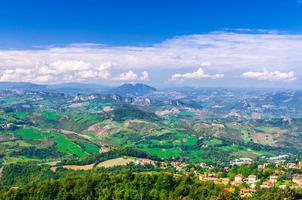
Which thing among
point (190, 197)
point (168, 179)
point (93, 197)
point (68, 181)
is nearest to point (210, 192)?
point (190, 197)

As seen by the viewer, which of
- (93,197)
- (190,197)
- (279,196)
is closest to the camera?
(279,196)

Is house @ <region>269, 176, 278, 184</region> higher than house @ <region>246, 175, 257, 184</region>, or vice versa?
house @ <region>269, 176, 278, 184</region>

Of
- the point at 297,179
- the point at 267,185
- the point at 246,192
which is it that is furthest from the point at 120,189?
the point at 297,179

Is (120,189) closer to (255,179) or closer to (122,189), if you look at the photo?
(122,189)

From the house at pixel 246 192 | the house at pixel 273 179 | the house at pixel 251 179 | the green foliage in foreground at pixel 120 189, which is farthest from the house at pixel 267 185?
the green foliage in foreground at pixel 120 189

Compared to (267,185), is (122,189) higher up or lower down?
higher up

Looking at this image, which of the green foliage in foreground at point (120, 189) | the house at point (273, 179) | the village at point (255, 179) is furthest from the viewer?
the house at point (273, 179)

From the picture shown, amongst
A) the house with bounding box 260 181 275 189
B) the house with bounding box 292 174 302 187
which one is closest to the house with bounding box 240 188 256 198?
the house with bounding box 260 181 275 189

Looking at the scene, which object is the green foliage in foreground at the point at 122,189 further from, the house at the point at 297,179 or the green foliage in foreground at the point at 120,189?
the house at the point at 297,179

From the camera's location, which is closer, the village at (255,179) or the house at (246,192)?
the house at (246,192)

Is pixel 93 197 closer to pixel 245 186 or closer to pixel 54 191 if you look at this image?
pixel 54 191

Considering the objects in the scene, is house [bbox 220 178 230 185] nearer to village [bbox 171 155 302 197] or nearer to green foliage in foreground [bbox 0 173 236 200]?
village [bbox 171 155 302 197]
